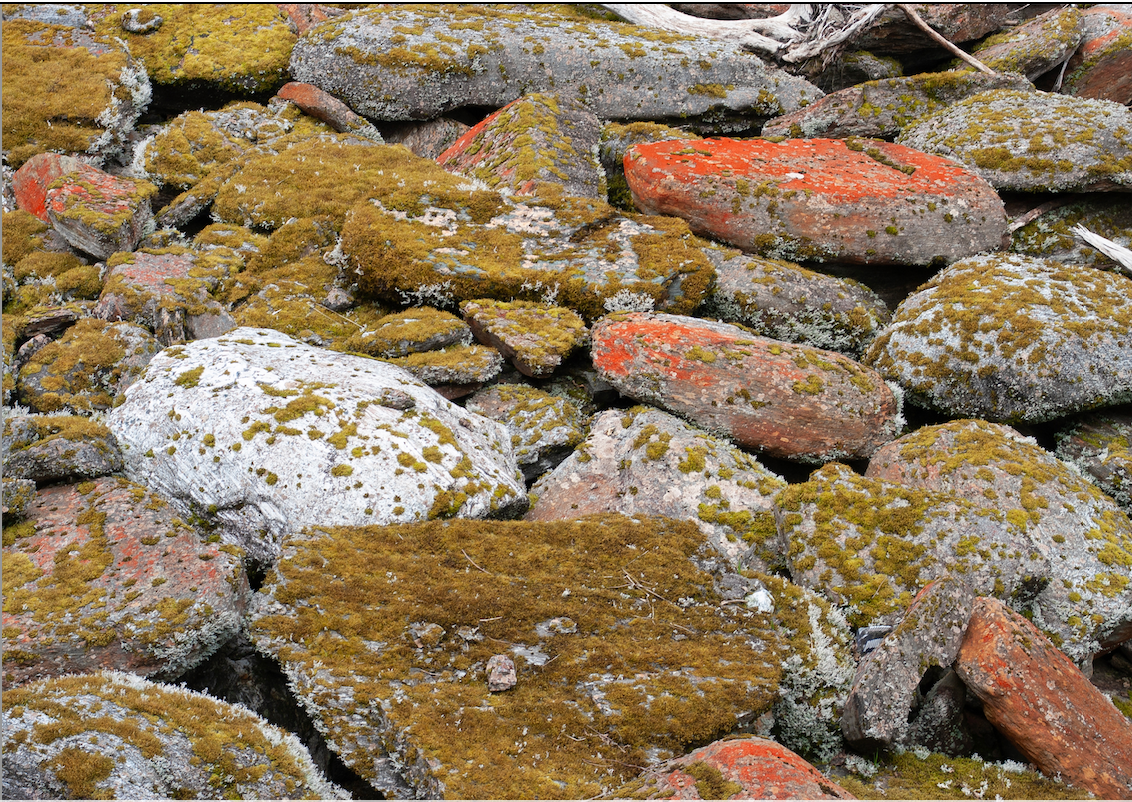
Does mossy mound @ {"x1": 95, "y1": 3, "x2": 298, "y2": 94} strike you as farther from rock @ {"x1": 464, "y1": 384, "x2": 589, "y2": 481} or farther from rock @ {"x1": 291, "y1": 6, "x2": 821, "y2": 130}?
rock @ {"x1": 464, "y1": 384, "x2": 589, "y2": 481}

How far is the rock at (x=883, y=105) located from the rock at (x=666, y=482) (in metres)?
10.2

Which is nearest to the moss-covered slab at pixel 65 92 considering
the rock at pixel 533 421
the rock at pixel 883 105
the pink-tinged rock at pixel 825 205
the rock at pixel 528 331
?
the rock at pixel 528 331

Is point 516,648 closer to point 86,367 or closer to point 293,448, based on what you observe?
point 293,448

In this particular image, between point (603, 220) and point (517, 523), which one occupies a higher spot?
point (603, 220)

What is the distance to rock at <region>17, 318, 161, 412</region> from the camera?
10.9 meters

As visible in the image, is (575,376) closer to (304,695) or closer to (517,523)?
(517,523)

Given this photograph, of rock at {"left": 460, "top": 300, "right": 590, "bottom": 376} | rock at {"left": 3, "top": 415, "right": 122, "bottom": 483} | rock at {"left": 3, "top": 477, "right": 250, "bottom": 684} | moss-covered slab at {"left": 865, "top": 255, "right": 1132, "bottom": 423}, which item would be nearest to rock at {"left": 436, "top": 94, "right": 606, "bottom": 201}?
rock at {"left": 460, "top": 300, "right": 590, "bottom": 376}

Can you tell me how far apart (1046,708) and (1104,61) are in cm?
1832

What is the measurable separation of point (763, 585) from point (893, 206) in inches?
325

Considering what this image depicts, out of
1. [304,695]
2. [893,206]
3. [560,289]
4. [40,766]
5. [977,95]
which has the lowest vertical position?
[304,695]

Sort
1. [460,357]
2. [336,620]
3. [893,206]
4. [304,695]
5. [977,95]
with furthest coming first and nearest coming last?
1. [977,95]
2. [893,206]
3. [460,357]
4. [336,620]
5. [304,695]

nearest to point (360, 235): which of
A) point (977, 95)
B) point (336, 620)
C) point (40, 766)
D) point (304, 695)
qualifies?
point (336, 620)

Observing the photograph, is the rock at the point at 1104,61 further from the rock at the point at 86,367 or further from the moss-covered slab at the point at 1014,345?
the rock at the point at 86,367

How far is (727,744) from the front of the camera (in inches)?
244
